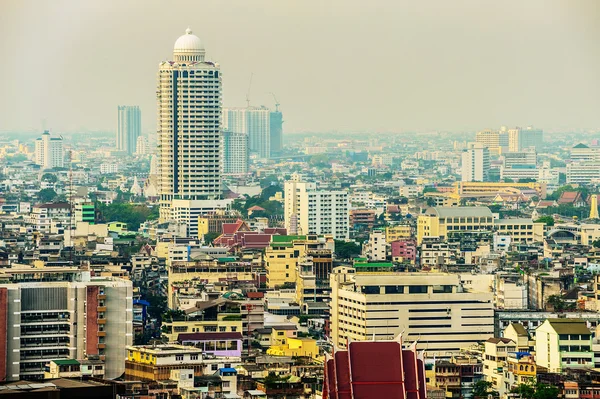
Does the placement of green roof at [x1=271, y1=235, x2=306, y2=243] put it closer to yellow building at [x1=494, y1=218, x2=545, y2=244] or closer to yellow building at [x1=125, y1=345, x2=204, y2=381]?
yellow building at [x1=494, y1=218, x2=545, y2=244]

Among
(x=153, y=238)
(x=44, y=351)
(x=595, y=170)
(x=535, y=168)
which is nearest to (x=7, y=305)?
(x=44, y=351)

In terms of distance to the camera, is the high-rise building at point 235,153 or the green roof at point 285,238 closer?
the green roof at point 285,238

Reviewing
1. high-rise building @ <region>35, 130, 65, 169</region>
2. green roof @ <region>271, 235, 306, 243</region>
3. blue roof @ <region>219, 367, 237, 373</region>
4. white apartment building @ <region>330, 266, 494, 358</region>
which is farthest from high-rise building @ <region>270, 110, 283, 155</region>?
blue roof @ <region>219, 367, 237, 373</region>

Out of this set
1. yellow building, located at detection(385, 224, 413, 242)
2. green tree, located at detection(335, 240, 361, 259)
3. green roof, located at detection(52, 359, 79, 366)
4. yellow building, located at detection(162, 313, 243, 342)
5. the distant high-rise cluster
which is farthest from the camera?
the distant high-rise cluster

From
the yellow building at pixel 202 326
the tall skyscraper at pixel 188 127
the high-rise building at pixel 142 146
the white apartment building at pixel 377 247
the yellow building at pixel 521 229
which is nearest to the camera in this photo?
the yellow building at pixel 202 326

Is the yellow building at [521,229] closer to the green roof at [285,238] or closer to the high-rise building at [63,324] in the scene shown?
the green roof at [285,238]

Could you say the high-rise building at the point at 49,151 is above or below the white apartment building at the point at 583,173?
above

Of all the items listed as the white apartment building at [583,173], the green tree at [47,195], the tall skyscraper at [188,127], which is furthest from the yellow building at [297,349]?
the white apartment building at [583,173]

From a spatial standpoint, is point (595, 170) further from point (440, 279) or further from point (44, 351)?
point (44, 351)
